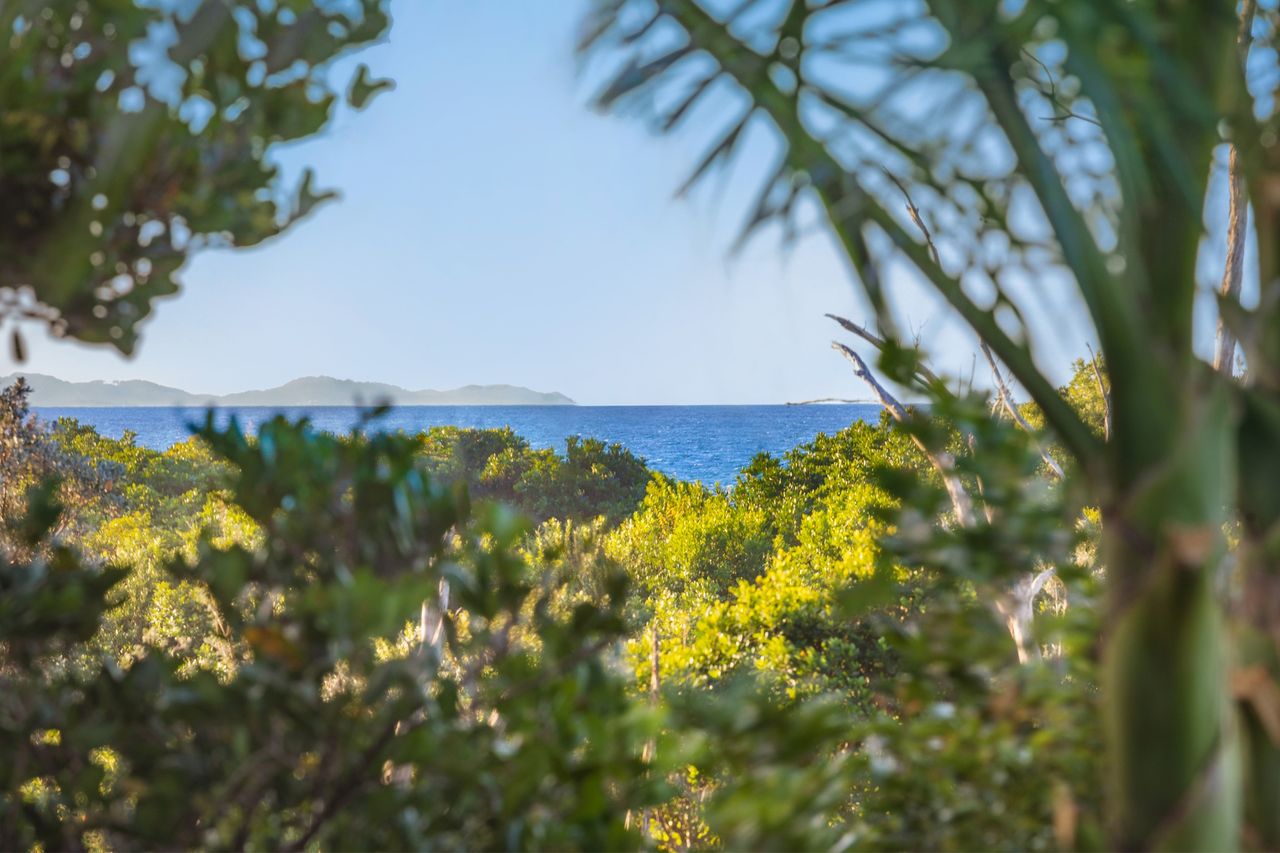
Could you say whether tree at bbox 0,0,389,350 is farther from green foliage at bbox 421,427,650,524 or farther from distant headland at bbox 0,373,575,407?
distant headland at bbox 0,373,575,407

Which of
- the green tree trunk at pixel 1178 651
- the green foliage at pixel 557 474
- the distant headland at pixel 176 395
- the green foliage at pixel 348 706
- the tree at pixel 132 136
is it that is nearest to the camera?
the green tree trunk at pixel 1178 651

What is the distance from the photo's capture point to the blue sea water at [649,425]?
61.5 meters

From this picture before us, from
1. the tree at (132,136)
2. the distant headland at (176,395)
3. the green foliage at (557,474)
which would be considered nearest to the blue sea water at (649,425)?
the distant headland at (176,395)

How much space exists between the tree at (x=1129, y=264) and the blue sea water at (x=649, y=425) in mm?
44819

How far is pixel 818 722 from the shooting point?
1041 millimetres

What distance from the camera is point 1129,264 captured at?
0.93 metres

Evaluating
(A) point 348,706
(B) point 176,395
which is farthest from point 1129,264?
(B) point 176,395

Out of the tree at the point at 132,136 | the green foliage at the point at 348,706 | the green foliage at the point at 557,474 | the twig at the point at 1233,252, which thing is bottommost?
the green foliage at the point at 557,474

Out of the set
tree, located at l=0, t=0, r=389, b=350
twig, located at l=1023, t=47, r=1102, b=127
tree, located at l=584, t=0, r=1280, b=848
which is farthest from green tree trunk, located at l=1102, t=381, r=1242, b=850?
tree, located at l=0, t=0, r=389, b=350

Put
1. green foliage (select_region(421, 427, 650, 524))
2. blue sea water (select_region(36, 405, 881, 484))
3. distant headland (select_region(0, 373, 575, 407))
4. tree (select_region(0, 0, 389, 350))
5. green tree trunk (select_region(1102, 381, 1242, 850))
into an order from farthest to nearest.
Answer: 1. distant headland (select_region(0, 373, 575, 407))
2. blue sea water (select_region(36, 405, 881, 484))
3. green foliage (select_region(421, 427, 650, 524))
4. tree (select_region(0, 0, 389, 350))
5. green tree trunk (select_region(1102, 381, 1242, 850))

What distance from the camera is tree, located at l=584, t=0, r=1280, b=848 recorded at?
2.79ft

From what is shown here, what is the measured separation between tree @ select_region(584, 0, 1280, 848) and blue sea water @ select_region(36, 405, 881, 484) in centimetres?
4482

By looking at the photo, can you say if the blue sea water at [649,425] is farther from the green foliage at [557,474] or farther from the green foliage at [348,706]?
the green foliage at [348,706]

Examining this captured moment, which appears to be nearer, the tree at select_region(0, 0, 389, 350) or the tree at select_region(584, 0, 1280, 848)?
the tree at select_region(584, 0, 1280, 848)
